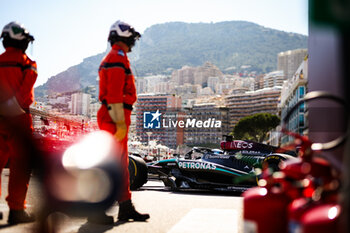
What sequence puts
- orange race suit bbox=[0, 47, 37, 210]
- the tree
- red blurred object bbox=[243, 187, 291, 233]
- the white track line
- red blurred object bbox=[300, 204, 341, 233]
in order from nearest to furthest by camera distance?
1. red blurred object bbox=[300, 204, 341, 233]
2. red blurred object bbox=[243, 187, 291, 233]
3. orange race suit bbox=[0, 47, 37, 210]
4. the white track line
5. the tree

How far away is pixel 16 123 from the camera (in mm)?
3990

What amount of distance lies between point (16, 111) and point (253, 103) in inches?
6786

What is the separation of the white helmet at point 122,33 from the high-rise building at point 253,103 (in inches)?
6275

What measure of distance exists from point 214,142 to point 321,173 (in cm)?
15659

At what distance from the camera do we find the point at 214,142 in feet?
517

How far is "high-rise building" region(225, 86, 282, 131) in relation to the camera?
533ft

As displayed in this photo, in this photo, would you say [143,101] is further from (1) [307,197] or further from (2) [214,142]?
(1) [307,197]

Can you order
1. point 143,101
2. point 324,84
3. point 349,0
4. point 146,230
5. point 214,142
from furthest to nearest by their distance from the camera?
point 143,101
point 214,142
point 146,230
point 324,84
point 349,0

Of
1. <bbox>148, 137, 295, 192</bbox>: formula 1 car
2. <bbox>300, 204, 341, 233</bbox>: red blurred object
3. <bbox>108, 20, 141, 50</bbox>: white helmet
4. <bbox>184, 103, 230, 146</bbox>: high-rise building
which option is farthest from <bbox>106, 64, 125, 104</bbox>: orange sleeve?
<bbox>184, 103, 230, 146</bbox>: high-rise building

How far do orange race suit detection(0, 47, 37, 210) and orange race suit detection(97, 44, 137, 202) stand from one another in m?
0.71

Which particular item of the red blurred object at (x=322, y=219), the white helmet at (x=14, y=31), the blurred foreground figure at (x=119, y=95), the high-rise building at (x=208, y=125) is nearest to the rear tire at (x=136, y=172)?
the blurred foreground figure at (x=119, y=95)

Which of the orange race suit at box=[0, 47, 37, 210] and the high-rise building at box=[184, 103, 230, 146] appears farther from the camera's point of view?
the high-rise building at box=[184, 103, 230, 146]

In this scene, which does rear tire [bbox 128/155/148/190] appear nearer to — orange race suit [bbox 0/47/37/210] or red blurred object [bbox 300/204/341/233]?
orange race suit [bbox 0/47/37/210]

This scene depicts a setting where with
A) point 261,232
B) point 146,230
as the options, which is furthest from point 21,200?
point 261,232
